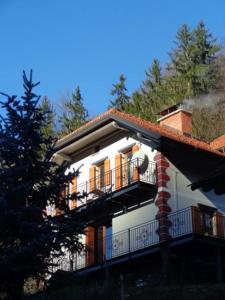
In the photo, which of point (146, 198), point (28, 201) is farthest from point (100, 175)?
point (28, 201)

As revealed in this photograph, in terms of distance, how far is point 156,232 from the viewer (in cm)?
2380

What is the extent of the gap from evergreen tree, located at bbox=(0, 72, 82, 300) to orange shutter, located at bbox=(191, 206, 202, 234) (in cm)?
899

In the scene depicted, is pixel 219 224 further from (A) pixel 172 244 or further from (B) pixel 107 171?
(B) pixel 107 171

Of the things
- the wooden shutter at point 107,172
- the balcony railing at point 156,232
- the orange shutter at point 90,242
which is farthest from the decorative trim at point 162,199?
the orange shutter at point 90,242

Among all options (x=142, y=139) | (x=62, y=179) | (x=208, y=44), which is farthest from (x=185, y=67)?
(x=62, y=179)

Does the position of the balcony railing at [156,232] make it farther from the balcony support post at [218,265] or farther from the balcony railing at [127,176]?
the balcony railing at [127,176]

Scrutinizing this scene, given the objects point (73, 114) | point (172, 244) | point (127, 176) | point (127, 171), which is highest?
point (73, 114)

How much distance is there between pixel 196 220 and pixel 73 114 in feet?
86.6

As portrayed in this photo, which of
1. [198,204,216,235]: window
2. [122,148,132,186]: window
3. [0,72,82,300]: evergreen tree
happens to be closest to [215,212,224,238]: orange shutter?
[198,204,216,235]: window

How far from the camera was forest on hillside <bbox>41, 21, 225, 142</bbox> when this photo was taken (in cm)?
4450

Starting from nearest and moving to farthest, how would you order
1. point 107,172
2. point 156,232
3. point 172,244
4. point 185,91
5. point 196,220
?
point 172,244 → point 196,220 → point 156,232 → point 107,172 → point 185,91

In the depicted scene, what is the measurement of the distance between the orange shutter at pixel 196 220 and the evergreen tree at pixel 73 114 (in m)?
23.2

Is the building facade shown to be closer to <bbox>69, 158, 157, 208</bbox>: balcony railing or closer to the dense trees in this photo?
<bbox>69, 158, 157, 208</bbox>: balcony railing

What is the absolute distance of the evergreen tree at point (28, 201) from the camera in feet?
44.3
